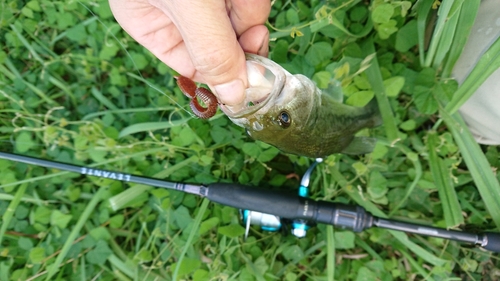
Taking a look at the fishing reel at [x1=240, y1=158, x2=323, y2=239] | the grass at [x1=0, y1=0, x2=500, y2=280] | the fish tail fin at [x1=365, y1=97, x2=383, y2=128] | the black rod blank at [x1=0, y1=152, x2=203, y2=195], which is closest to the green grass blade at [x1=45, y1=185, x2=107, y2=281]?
the grass at [x1=0, y1=0, x2=500, y2=280]

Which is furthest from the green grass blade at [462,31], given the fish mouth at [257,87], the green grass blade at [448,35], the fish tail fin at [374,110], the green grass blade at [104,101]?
the green grass blade at [104,101]

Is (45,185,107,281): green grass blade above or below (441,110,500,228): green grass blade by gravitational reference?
below

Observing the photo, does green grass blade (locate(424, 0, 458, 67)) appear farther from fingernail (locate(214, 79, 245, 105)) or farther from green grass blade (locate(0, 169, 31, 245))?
green grass blade (locate(0, 169, 31, 245))

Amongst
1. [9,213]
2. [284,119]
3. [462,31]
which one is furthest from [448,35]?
[9,213]

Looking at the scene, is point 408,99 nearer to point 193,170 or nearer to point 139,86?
point 193,170

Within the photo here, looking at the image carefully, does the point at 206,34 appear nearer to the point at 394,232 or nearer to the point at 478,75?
the point at 478,75
